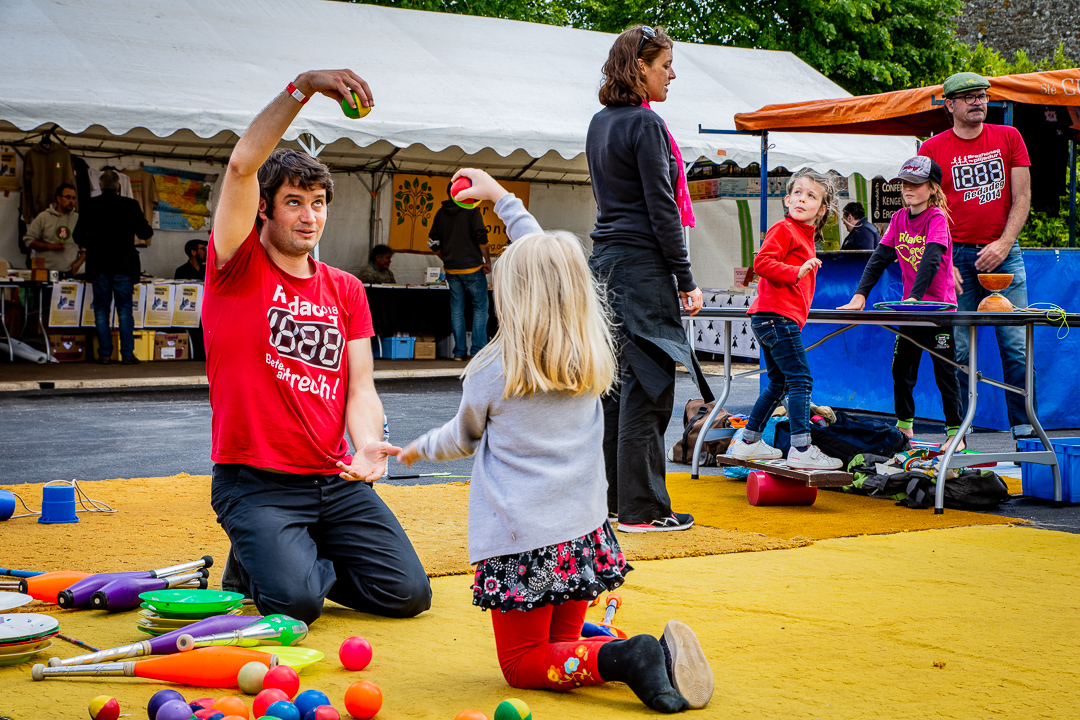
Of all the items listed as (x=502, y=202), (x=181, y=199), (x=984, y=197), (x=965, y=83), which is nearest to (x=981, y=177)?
(x=984, y=197)

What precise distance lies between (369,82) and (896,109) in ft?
20.6

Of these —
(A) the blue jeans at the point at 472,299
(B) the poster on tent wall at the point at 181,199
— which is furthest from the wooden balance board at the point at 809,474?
(B) the poster on tent wall at the point at 181,199

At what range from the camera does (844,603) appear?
3.54 m

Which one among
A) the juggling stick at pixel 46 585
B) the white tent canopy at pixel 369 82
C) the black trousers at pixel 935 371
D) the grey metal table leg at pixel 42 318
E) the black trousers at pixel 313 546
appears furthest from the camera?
the grey metal table leg at pixel 42 318

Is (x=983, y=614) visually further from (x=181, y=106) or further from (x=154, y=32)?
(x=154, y=32)

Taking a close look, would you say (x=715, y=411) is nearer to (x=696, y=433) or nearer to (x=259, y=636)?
(x=696, y=433)

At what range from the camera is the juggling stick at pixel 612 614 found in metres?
3.02

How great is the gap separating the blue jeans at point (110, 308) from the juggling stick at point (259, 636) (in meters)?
10.5

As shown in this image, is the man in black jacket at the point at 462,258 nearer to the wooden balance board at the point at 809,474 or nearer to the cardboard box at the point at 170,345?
the cardboard box at the point at 170,345

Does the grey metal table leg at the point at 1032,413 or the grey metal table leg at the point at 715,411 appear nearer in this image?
the grey metal table leg at the point at 1032,413

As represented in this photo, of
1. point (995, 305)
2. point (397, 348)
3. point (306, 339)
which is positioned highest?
point (995, 305)

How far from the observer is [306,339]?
3.53 meters

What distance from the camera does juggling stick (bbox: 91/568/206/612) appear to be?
133 inches

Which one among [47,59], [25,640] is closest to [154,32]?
[47,59]
